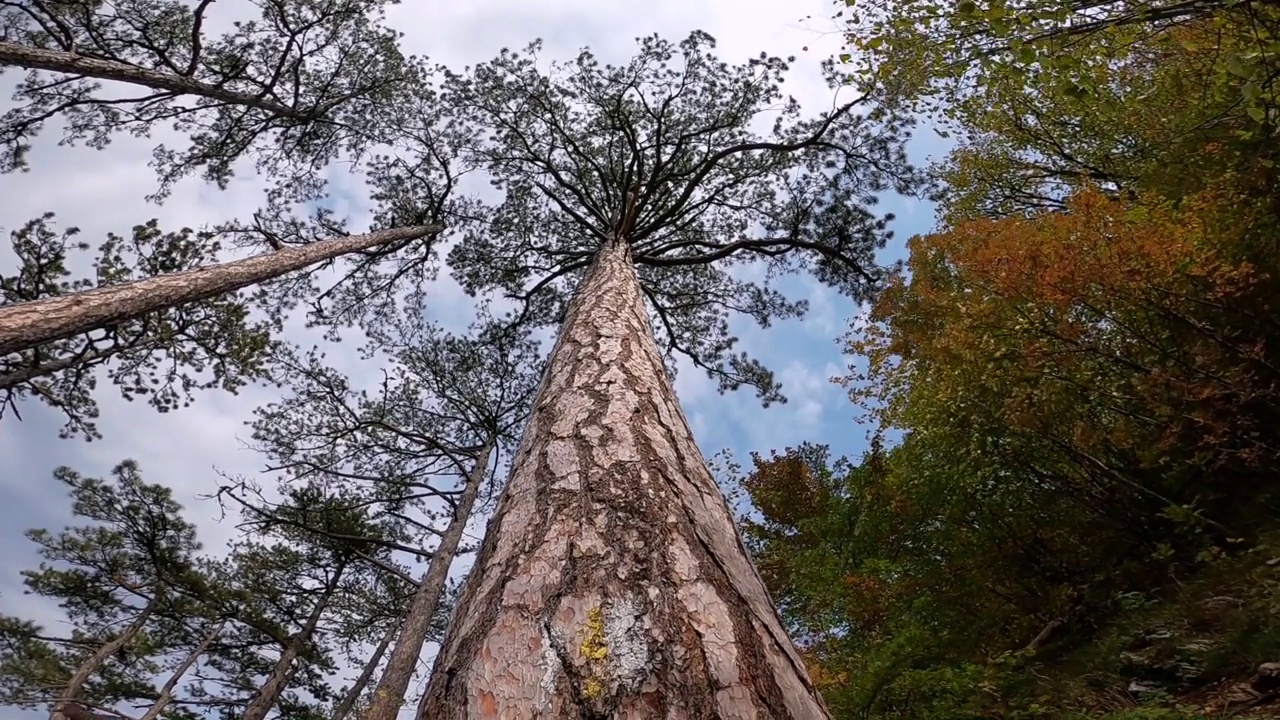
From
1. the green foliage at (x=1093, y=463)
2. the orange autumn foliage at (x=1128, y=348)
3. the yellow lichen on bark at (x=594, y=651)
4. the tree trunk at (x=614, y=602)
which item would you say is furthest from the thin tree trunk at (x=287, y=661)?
Answer: the yellow lichen on bark at (x=594, y=651)

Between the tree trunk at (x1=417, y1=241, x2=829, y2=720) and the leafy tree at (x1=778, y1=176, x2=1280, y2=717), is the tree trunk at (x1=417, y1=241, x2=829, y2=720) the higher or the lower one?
the lower one

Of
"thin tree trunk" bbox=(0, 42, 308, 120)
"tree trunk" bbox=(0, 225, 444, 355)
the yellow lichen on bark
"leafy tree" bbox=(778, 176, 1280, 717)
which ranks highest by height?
"thin tree trunk" bbox=(0, 42, 308, 120)

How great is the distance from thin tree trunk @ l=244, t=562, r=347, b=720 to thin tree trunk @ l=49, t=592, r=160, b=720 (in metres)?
2.63

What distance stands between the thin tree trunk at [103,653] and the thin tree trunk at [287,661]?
8.64 ft

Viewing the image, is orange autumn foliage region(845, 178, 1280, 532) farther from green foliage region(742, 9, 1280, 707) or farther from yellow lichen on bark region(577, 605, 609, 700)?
yellow lichen on bark region(577, 605, 609, 700)

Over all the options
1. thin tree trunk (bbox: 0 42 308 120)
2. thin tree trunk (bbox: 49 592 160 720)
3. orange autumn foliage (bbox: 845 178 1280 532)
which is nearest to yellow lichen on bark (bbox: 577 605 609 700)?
orange autumn foliage (bbox: 845 178 1280 532)

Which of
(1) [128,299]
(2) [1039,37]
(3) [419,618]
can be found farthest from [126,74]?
(2) [1039,37]

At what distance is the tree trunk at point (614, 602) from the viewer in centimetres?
118

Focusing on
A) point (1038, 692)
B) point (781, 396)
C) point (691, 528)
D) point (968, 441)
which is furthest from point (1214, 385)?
point (781, 396)

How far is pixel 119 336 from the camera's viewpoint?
8.12 metres

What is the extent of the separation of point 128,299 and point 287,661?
9869mm

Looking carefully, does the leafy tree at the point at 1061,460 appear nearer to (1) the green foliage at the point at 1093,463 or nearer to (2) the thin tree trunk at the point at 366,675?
(1) the green foliage at the point at 1093,463

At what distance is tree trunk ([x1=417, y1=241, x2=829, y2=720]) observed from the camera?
3.89ft

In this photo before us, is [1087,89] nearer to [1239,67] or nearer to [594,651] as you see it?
[1239,67]
